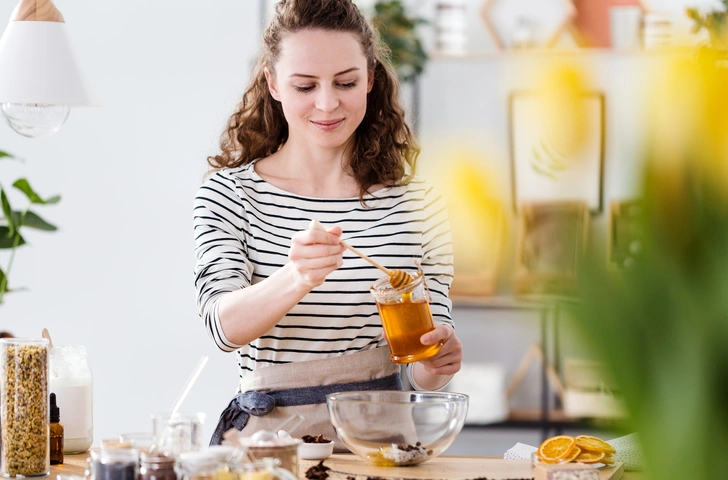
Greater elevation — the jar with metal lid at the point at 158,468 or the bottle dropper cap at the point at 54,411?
the bottle dropper cap at the point at 54,411

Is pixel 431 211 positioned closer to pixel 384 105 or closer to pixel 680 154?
pixel 384 105

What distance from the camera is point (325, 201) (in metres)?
1.90

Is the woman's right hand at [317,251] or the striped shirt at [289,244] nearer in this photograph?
the woman's right hand at [317,251]

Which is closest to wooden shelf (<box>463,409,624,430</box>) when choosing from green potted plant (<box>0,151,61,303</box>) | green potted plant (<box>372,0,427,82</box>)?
green potted plant (<box>372,0,427,82</box>)

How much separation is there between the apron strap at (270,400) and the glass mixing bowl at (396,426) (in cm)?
29

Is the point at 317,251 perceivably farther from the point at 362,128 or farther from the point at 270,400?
the point at 362,128

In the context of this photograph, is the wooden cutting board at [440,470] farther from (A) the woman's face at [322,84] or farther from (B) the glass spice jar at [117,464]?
(A) the woman's face at [322,84]

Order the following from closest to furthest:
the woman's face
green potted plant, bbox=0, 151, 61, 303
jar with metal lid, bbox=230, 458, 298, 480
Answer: jar with metal lid, bbox=230, 458, 298, 480, the woman's face, green potted plant, bbox=0, 151, 61, 303

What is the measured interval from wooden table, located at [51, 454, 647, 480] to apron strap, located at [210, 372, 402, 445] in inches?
7.9

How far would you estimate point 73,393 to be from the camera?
1.60m

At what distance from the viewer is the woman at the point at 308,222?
5.64ft

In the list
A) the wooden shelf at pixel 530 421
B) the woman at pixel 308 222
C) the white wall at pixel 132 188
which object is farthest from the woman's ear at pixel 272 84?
the wooden shelf at pixel 530 421

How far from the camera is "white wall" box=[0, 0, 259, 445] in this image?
3.72 m

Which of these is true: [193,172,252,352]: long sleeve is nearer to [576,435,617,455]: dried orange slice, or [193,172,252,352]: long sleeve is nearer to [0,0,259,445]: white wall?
[576,435,617,455]: dried orange slice
